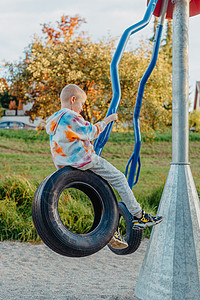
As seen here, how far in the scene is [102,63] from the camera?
13.1m

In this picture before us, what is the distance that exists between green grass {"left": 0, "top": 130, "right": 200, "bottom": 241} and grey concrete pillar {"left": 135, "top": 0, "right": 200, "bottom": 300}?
4.15 meters

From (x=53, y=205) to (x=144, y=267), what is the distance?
2488mm

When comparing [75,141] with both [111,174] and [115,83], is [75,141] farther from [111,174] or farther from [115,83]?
[115,83]

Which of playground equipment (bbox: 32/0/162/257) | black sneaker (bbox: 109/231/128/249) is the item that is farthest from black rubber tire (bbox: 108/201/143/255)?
playground equipment (bbox: 32/0/162/257)

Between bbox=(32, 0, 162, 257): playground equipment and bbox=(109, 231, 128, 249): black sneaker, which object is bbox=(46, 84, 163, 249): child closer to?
bbox=(32, 0, 162, 257): playground equipment

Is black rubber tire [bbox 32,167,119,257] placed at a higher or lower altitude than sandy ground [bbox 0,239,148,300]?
higher

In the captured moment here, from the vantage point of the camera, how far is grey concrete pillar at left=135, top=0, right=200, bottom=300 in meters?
3.90

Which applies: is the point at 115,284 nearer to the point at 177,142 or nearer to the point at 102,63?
the point at 177,142

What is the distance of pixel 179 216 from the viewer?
13.1 feet

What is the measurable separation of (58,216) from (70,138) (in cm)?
54

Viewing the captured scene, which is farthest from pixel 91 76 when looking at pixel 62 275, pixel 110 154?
pixel 62 275

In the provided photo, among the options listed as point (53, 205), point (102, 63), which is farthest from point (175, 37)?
point (102, 63)

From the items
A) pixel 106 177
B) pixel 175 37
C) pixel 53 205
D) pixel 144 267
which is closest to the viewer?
pixel 53 205

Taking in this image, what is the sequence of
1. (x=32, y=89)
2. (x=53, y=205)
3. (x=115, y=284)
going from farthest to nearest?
1. (x=32, y=89)
2. (x=115, y=284)
3. (x=53, y=205)
